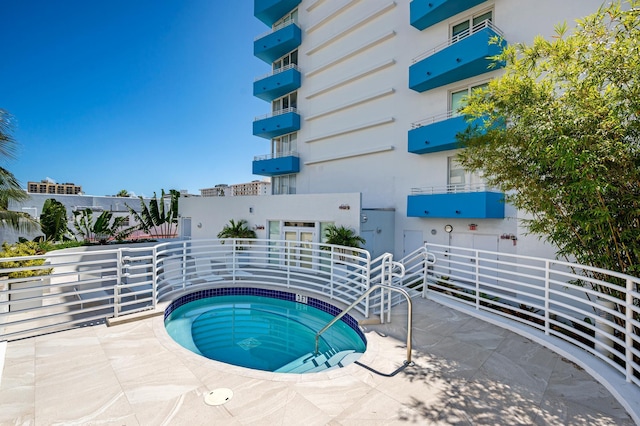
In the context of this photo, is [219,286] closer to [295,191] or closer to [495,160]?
[495,160]

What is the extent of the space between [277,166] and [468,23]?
12524 millimetres

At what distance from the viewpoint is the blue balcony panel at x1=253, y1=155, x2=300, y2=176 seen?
18859 mm

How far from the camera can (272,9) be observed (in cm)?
1977

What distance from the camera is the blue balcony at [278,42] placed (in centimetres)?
1878

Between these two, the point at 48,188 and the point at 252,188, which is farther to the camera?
the point at 48,188

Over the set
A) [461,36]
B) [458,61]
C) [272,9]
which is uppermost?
[272,9]

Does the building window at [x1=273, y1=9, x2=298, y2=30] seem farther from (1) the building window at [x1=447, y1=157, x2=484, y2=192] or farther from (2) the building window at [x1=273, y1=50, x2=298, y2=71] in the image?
(1) the building window at [x1=447, y1=157, x2=484, y2=192]

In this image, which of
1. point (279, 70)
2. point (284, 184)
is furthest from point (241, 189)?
point (279, 70)

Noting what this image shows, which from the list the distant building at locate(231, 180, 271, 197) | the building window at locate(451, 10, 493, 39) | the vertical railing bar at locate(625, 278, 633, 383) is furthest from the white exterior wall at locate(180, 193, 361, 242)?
the vertical railing bar at locate(625, 278, 633, 383)

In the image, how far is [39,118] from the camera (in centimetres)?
1811

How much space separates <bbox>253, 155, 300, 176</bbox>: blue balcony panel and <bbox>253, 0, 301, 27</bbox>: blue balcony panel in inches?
396

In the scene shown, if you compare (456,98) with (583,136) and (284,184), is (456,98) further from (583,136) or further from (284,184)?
(284,184)

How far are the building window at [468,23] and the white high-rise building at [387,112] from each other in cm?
4

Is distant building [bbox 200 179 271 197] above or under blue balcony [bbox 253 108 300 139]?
under
